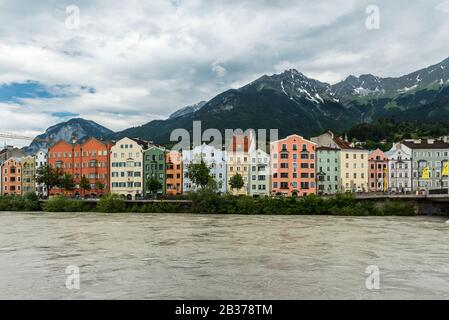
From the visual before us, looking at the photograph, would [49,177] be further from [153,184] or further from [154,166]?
[153,184]

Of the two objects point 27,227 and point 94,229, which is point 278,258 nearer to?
point 94,229

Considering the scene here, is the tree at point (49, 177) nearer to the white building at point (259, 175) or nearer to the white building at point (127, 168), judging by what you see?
the white building at point (127, 168)

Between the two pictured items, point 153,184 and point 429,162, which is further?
point 429,162

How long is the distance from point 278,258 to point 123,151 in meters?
78.6

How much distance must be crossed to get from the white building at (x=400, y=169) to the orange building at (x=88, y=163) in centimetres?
6364

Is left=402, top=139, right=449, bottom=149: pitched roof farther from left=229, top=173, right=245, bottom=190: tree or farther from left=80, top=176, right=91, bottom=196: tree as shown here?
left=80, top=176, right=91, bottom=196: tree

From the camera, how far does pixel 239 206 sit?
7169 centimetres

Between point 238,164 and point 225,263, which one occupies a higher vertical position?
point 238,164

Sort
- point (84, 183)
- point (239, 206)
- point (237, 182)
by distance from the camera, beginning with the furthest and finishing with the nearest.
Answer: point (84, 183)
point (237, 182)
point (239, 206)

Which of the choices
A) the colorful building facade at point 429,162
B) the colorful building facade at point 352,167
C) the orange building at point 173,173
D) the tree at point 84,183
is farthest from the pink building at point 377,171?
the tree at point 84,183

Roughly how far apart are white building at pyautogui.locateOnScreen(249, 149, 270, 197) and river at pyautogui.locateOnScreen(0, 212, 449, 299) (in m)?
48.5

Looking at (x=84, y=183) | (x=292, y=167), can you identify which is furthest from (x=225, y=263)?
(x=84, y=183)

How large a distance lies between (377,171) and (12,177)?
3435 inches
